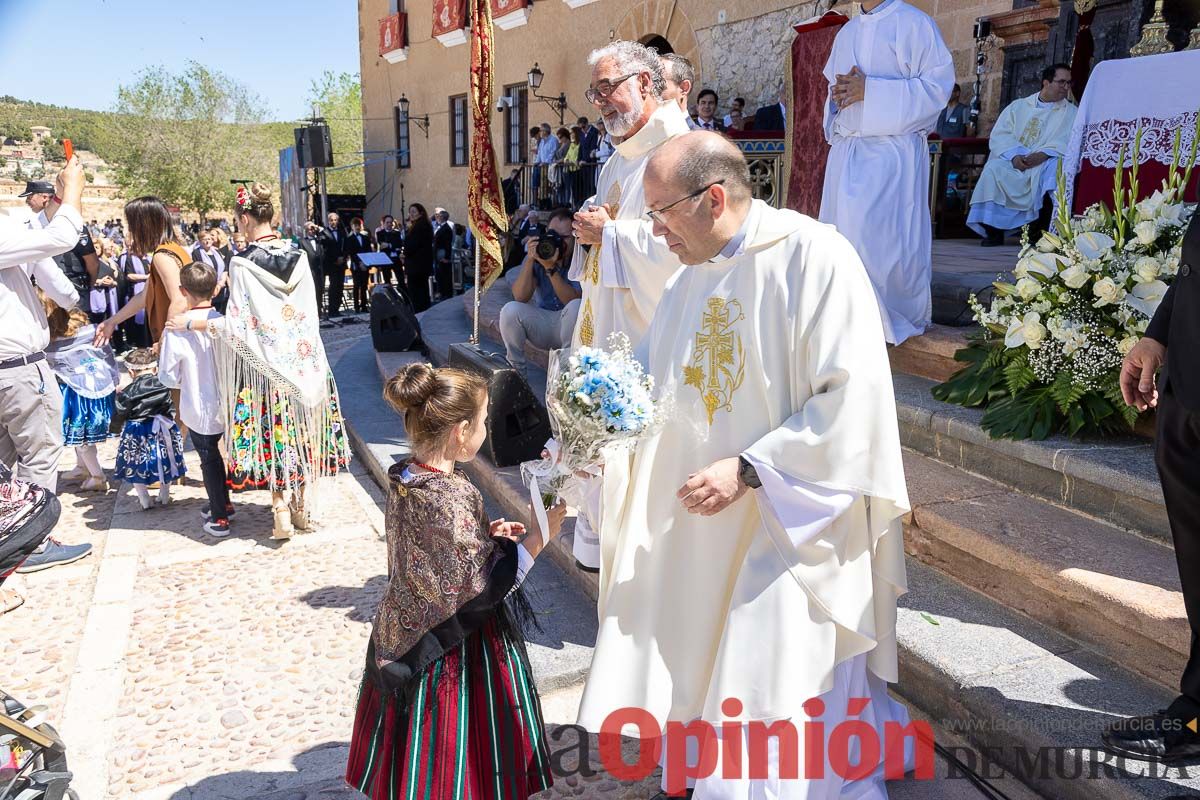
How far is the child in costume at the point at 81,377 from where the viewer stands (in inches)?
214

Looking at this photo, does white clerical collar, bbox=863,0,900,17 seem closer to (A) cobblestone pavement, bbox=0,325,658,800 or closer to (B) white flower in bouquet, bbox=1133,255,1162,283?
(B) white flower in bouquet, bbox=1133,255,1162,283

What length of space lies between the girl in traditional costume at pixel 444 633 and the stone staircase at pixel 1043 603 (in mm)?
1312

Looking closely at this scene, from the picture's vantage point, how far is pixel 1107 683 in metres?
2.56

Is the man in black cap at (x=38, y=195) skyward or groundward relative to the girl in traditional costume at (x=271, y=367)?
skyward

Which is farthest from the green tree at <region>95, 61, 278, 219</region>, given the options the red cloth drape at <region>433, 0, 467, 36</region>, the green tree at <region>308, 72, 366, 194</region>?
the red cloth drape at <region>433, 0, 467, 36</region>

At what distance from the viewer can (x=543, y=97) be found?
56.6 feet

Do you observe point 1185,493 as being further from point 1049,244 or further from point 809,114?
point 809,114

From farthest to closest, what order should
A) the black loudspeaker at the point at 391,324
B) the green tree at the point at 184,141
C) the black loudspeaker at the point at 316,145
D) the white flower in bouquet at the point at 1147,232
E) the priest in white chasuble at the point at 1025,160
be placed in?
1. the green tree at the point at 184,141
2. the black loudspeaker at the point at 316,145
3. the black loudspeaker at the point at 391,324
4. the priest in white chasuble at the point at 1025,160
5. the white flower in bouquet at the point at 1147,232

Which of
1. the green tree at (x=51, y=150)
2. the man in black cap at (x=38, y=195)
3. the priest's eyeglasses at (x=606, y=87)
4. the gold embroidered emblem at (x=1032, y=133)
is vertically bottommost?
the man in black cap at (x=38, y=195)

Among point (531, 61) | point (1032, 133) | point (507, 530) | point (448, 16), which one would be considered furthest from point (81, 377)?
point (448, 16)

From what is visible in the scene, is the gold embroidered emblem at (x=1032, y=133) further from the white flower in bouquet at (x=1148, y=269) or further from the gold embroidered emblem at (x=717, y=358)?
the gold embroidered emblem at (x=717, y=358)

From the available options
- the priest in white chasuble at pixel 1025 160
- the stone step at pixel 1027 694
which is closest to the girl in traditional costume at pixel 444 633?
the stone step at pixel 1027 694

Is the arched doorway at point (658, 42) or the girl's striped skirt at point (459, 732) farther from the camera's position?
the arched doorway at point (658, 42)

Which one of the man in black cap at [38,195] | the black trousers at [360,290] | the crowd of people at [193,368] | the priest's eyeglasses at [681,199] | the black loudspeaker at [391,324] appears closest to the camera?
the priest's eyeglasses at [681,199]
